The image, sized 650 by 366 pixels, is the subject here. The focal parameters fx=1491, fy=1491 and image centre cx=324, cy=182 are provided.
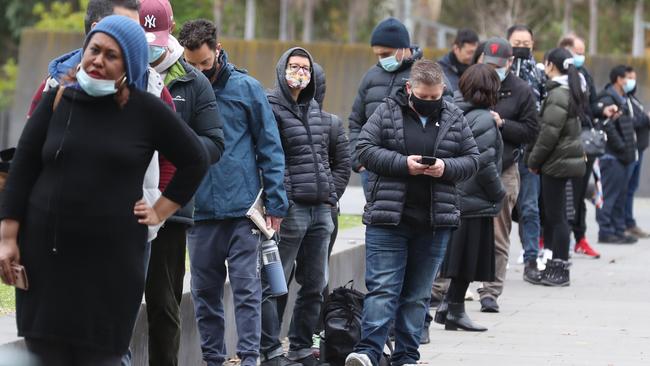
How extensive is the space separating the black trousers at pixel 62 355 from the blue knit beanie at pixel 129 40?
97cm

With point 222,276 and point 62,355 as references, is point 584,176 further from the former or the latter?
point 62,355

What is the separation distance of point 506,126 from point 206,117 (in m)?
5.02

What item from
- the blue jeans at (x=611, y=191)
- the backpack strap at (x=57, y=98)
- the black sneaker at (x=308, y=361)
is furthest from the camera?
the blue jeans at (x=611, y=191)

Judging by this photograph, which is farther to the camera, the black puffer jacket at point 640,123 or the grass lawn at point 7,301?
the black puffer jacket at point 640,123

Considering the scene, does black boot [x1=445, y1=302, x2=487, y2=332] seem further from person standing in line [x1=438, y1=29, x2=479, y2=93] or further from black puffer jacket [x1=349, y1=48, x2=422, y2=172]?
person standing in line [x1=438, y1=29, x2=479, y2=93]

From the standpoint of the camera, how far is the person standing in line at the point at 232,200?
26.0 feet

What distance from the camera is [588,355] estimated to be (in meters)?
9.50

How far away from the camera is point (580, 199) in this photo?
1476cm

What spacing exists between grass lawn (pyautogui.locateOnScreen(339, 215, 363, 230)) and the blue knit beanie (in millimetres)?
8091

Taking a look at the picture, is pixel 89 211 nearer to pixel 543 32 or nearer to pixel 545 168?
pixel 545 168

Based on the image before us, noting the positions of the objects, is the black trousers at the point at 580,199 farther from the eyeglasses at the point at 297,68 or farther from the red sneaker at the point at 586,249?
the eyeglasses at the point at 297,68

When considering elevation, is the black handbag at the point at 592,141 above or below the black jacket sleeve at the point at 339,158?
below

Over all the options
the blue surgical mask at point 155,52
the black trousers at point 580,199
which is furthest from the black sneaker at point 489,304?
the blue surgical mask at point 155,52

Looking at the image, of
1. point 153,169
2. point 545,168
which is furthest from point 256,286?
point 545,168
